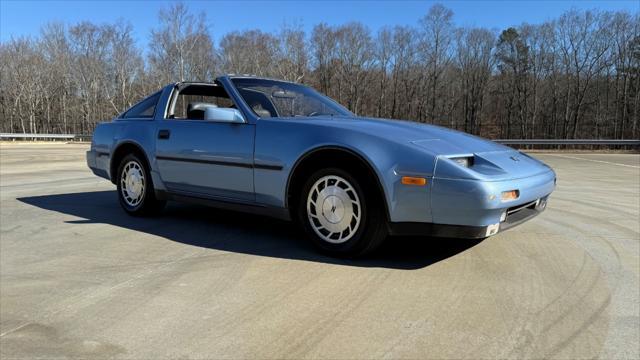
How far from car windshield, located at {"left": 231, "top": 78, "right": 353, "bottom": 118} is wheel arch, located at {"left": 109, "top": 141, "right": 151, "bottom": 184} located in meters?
1.41

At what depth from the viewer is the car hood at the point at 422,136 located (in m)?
3.44

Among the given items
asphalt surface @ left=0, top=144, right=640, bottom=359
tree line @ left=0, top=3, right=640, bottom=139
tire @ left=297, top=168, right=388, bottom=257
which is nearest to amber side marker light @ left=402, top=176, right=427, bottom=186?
tire @ left=297, top=168, right=388, bottom=257

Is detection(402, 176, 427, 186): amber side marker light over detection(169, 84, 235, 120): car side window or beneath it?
beneath

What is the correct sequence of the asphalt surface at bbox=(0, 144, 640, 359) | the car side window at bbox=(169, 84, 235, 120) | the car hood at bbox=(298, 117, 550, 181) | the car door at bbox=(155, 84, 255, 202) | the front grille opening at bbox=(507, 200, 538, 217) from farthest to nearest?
the car side window at bbox=(169, 84, 235, 120) → the car door at bbox=(155, 84, 255, 202) → the front grille opening at bbox=(507, 200, 538, 217) → the car hood at bbox=(298, 117, 550, 181) → the asphalt surface at bbox=(0, 144, 640, 359)

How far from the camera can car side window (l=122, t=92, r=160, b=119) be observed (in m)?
5.31

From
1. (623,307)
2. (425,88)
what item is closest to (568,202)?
(623,307)

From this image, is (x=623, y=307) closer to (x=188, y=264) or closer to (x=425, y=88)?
(x=188, y=264)

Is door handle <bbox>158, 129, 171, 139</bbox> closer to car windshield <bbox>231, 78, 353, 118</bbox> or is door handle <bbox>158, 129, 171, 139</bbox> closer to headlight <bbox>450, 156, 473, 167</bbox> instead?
car windshield <bbox>231, 78, 353, 118</bbox>

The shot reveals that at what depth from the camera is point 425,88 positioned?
5497 centimetres

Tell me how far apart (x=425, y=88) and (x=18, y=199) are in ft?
171

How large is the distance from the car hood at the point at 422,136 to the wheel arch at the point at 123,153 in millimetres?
2219

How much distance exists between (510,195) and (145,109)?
4.03m

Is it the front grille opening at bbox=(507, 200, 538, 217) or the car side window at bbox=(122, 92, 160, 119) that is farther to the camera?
the car side window at bbox=(122, 92, 160, 119)

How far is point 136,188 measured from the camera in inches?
211
